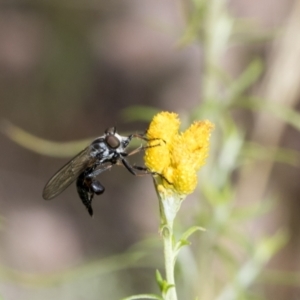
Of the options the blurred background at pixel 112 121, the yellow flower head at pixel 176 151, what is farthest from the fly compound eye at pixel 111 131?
the blurred background at pixel 112 121

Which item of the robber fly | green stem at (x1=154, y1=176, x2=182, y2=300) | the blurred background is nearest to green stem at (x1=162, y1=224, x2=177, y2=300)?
green stem at (x1=154, y1=176, x2=182, y2=300)

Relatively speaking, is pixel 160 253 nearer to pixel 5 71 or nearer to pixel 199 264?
pixel 199 264

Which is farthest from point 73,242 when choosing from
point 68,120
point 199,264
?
point 199,264

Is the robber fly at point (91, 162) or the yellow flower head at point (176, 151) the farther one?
the robber fly at point (91, 162)

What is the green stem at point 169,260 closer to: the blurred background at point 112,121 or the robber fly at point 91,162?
the robber fly at point 91,162

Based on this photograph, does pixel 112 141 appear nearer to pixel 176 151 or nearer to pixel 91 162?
pixel 91 162
